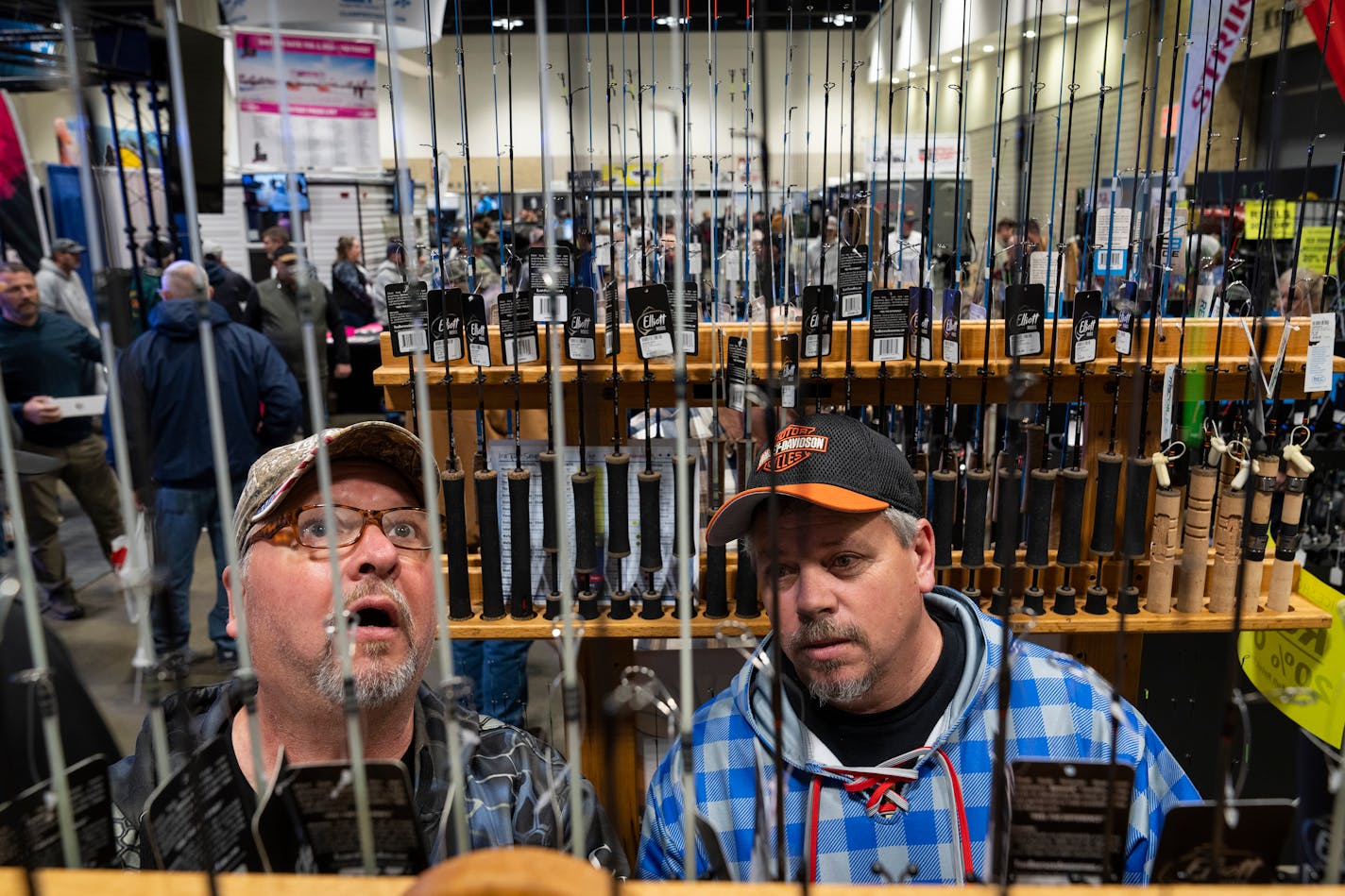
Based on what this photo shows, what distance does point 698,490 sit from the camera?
201cm

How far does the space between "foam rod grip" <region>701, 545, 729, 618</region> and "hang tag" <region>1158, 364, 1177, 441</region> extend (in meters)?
0.89

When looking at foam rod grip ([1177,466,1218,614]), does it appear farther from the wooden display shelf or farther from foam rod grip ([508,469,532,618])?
foam rod grip ([508,469,532,618])

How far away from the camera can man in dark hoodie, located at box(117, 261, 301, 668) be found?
10.6 ft

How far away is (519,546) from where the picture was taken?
1858 millimetres

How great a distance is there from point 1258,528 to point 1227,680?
149 centimetres

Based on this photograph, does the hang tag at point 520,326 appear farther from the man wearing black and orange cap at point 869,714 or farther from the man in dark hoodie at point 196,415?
the man in dark hoodie at point 196,415

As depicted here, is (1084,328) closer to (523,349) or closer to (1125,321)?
(1125,321)

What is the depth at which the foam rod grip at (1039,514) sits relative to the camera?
1.86 metres

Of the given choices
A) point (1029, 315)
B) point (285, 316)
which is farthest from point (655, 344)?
point (285, 316)

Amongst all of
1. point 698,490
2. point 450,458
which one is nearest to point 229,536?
point 450,458

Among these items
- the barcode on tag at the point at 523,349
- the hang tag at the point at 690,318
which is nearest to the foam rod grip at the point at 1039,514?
the hang tag at the point at 690,318

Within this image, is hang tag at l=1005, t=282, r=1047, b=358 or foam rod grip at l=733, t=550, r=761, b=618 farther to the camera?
foam rod grip at l=733, t=550, r=761, b=618

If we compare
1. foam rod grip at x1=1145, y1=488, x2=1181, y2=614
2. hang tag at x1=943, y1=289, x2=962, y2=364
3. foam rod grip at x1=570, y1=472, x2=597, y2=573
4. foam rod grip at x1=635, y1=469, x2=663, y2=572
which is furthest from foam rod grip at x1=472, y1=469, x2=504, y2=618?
foam rod grip at x1=1145, y1=488, x2=1181, y2=614

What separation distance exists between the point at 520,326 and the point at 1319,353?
153cm
